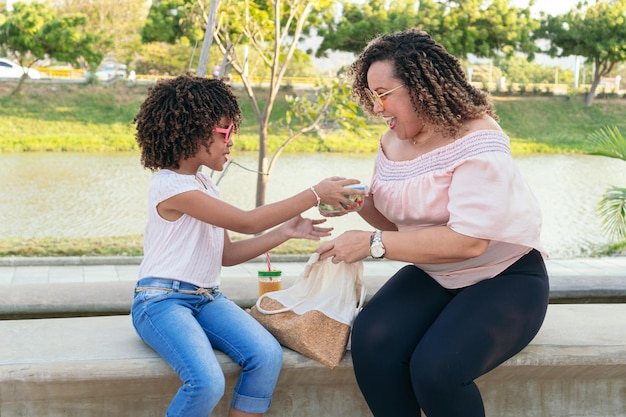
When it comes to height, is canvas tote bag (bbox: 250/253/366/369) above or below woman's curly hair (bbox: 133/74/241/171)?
below

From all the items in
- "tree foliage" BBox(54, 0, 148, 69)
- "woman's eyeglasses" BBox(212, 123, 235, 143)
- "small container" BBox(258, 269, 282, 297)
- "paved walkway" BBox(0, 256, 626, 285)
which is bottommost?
"tree foliage" BBox(54, 0, 148, 69)

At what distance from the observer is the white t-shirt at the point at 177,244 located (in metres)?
2.88

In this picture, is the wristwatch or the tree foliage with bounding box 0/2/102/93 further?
the tree foliage with bounding box 0/2/102/93

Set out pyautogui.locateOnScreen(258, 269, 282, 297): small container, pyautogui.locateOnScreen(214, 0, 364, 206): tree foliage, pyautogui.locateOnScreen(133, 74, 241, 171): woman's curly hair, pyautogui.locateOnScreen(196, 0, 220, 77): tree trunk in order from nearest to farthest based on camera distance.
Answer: pyautogui.locateOnScreen(133, 74, 241, 171): woman's curly hair < pyautogui.locateOnScreen(258, 269, 282, 297): small container < pyautogui.locateOnScreen(196, 0, 220, 77): tree trunk < pyautogui.locateOnScreen(214, 0, 364, 206): tree foliage

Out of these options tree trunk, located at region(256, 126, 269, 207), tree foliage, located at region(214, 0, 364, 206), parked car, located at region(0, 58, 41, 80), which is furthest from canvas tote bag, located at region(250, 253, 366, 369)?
parked car, located at region(0, 58, 41, 80)

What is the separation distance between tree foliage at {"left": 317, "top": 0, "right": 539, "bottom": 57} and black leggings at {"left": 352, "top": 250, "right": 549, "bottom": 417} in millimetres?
32861

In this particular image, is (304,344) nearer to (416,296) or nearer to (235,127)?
(416,296)

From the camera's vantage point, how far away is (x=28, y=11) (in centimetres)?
3284

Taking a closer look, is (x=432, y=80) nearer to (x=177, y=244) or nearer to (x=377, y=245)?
(x=377, y=245)

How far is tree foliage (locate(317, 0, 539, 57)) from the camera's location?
3534 cm

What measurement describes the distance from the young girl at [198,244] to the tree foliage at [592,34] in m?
34.4

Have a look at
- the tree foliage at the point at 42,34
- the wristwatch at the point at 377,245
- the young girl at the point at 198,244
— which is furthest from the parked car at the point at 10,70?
the wristwatch at the point at 377,245

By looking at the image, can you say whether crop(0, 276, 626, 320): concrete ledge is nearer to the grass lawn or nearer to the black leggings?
the black leggings

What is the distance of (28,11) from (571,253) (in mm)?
27232
